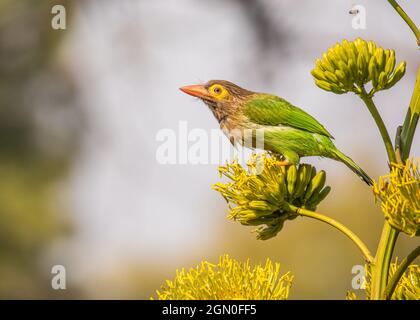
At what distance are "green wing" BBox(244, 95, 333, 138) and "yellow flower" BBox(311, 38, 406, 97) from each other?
0.92m

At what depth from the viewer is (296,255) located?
12.5m

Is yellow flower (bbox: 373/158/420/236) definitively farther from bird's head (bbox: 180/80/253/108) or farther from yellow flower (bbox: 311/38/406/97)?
bird's head (bbox: 180/80/253/108)

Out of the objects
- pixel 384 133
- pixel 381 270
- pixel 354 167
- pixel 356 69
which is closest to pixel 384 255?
pixel 381 270

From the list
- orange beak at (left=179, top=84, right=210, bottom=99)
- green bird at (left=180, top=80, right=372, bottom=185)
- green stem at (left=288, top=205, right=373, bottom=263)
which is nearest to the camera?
green stem at (left=288, top=205, right=373, bottom=263)

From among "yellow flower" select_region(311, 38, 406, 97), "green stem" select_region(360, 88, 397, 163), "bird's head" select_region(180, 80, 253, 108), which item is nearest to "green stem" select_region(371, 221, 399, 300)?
"green stem" select_region(360, 88, 397, 163)

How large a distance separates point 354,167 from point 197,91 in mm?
1091

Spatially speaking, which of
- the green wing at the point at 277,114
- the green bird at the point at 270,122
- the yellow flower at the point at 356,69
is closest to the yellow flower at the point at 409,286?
the yellow flower at the point at 356,69

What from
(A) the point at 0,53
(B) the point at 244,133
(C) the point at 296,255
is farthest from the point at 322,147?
(C) the point at 296,255

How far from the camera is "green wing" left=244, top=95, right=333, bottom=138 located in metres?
3.84

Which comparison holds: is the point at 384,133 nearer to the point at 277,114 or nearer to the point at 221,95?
the point at 277,114

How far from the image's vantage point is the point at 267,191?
9.10ft

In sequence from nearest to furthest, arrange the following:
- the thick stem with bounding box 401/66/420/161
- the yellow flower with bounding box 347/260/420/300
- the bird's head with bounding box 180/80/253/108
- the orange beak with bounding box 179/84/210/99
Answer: the thick stem with bounding box 401/66/420/161
the yellow flower with bounding box 347/260/420/300
the orange beak with bounding box 179/84/210/99
the bird's head with bounding box 180/80/253/108

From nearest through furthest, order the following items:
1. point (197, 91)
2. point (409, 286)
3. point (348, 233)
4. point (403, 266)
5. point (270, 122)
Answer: point (403, 266) < point (348, 233) < point (409, 286) < point (270, 122) < point (197, 91)
